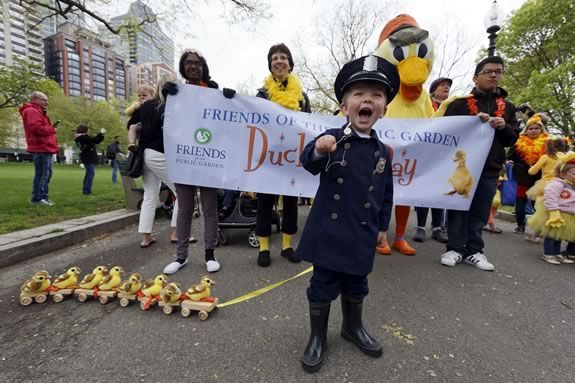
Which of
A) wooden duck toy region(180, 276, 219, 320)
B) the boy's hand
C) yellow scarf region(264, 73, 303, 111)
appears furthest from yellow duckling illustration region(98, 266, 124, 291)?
yellow scarf region(264, 73, 303, 111)

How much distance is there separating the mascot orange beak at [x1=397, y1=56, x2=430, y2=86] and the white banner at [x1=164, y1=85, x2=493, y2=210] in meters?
0.51

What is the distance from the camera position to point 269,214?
11.4ft

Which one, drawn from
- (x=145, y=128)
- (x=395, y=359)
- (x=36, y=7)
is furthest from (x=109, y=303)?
(x=36, y=7)

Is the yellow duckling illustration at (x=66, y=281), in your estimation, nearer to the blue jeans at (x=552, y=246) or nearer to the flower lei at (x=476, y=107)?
the flower lei at (x=476, y=107)

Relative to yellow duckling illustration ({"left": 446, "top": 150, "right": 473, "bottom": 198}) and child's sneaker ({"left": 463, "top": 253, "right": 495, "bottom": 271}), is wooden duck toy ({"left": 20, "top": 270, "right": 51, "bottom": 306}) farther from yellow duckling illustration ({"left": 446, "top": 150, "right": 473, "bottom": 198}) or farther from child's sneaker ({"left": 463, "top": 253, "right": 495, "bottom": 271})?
child's sneaker ({"left": 463, "top": 253, "right": 495, "bottom": 271})

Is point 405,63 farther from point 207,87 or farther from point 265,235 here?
point 265,235

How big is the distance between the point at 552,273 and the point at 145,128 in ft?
17.1

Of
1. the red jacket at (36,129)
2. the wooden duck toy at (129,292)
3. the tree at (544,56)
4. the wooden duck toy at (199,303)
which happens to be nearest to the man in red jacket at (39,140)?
the red jacket at (36,129)

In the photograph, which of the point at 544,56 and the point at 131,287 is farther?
Result: the point at 544,56

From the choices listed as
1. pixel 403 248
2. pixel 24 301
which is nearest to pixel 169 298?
pixel 24 301

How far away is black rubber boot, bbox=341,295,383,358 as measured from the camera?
6.07 ft

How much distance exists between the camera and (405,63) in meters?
3.49

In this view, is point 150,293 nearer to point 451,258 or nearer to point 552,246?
point 451,258

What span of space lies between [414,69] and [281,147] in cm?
188
